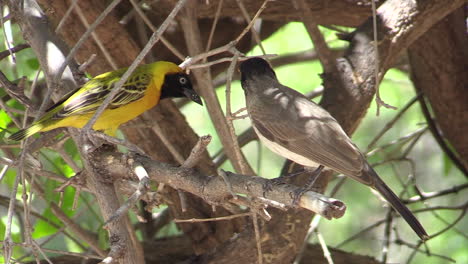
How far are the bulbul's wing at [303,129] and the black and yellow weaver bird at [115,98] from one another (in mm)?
594

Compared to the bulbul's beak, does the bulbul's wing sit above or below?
below

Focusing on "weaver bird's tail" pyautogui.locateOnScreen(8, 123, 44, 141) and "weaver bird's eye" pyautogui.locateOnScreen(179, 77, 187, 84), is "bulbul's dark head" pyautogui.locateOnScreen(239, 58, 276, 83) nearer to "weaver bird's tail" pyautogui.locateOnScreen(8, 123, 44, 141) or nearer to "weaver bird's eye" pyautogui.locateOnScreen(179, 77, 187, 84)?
"weaver bird's eye" pyautogui.locateOnScreen(179, 77, 187, 84)

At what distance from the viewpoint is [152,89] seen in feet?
15.4

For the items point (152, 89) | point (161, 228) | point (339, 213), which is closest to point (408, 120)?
point (161, 228)

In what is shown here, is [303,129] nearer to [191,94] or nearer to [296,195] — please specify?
[191,94]

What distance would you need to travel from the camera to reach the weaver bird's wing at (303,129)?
3809 mm

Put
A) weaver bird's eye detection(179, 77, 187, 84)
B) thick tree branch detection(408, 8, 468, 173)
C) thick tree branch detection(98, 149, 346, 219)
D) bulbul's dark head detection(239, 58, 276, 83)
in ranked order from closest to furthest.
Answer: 1. thick tree branch detection(98, 149, 346, 219)
2. bulbul's dark head detection(239, 58, 276, 83)
3. weaver bird's eye detection(179, 77, 187, 84)
4. thick tree branch detection(408, 8, 468, 173)

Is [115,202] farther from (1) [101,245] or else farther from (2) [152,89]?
(2) [152,89]

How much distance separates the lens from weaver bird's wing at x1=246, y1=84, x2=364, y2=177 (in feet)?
12.5

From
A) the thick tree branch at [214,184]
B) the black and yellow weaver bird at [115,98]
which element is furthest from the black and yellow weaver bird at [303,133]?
the thick tree branch at [214,184]

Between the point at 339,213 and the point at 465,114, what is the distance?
3.07 m

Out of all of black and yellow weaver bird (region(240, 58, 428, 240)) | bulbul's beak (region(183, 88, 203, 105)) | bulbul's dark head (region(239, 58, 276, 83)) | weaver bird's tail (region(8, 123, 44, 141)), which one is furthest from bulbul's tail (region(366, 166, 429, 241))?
weaver bird's tail (region(8, 123, 44, 141))

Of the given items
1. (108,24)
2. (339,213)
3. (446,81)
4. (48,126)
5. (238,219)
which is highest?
(108,24)

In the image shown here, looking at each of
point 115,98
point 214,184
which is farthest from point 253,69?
point 214,184
